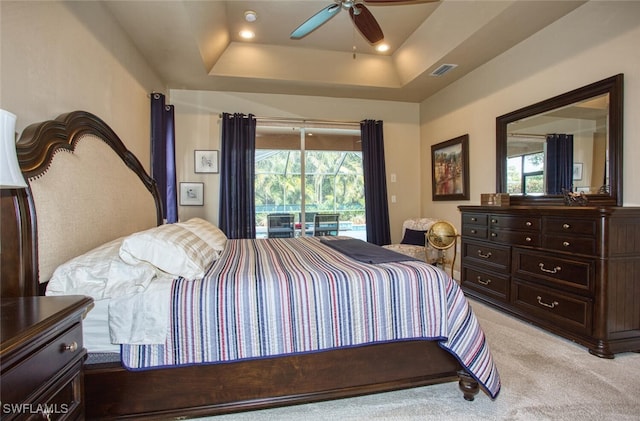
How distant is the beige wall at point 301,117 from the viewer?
4.31 m

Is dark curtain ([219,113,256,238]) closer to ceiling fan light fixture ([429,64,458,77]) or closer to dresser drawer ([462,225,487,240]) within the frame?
ceiling fan light fixture ([429,64,458,77])

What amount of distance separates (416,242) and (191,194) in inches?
128

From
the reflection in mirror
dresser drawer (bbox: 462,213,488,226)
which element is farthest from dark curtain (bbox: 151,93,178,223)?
the reflection in mirror

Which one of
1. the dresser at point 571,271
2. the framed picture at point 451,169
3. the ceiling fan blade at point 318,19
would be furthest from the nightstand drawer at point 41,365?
the framed picture at point 451,169

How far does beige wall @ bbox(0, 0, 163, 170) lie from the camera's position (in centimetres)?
157

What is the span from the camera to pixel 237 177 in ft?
14.0

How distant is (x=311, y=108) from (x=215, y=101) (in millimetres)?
1398

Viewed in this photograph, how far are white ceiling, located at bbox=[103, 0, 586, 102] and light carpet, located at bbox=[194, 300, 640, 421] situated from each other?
2806 millimetres

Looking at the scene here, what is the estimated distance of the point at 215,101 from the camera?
438 cm

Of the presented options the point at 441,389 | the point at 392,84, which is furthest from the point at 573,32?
the point at 441,389

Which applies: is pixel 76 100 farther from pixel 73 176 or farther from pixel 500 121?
pixel 500 121

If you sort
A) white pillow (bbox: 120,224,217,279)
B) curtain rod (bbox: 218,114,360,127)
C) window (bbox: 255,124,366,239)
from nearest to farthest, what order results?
white pillow (bbox: 120,224,217,279)
curtain rod (bbox: 218,114,360,127)
window (bbox: 255,124,366,239)

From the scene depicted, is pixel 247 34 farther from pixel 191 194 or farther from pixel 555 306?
pixel 555 306

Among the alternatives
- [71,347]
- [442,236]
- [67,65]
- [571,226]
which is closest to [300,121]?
[442,236]
